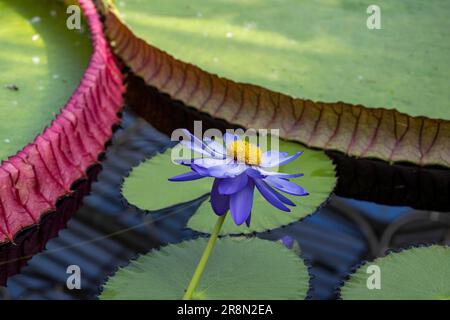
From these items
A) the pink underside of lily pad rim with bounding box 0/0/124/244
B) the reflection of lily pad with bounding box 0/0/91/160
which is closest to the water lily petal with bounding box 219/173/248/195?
the pink underside of lily pad rim with bounding box 0/0/124/244

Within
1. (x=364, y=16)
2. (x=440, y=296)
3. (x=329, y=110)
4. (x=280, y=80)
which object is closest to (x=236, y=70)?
(x=280, y=80)

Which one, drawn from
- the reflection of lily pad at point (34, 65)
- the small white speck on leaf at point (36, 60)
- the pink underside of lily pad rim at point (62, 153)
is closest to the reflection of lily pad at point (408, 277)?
the pink underside of lily pad rim at point (62, 153)

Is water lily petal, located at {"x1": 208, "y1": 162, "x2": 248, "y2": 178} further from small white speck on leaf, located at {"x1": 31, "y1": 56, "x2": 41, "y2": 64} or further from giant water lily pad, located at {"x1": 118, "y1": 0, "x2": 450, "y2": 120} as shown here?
small white speck on leaf, located at {"x1": 31, "y1": 56, "x2": 41, "y2": 64}

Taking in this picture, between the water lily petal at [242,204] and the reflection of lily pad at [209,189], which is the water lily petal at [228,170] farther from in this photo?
the reflection of lily pad at [209,189]

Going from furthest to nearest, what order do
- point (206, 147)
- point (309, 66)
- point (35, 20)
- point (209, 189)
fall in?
point (35, 20), point (309, 66), point (209, 189), point (206, 147)

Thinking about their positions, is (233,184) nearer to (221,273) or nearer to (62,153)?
(221,273)

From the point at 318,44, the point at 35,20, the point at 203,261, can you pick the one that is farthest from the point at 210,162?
the point at 35,20
